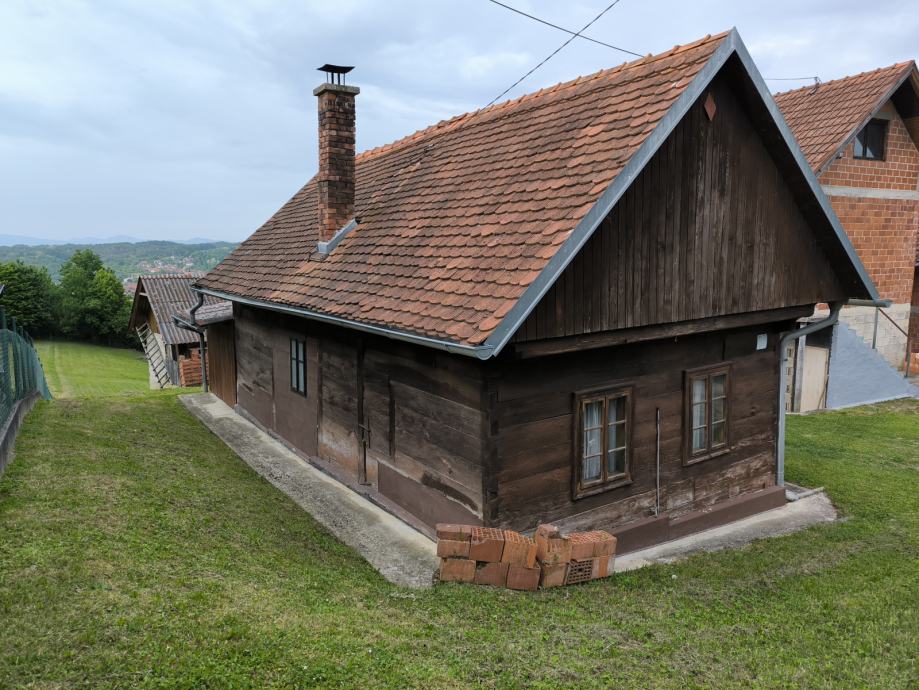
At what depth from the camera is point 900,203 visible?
17953mm

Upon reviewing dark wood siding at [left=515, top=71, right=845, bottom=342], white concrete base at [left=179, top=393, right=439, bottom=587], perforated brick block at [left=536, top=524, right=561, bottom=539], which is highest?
dark wood siding at [left=515, top=71, right=845, bottom=342]

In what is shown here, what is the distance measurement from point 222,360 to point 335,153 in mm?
6430

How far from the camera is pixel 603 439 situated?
25.1ft

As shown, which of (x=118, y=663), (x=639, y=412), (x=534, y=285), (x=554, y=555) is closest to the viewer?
(x=118, y=663)

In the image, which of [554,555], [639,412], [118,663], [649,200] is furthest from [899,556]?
[118,663]

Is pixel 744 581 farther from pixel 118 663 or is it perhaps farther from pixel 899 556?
pixel 118 663

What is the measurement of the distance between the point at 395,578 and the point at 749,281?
5651 mm

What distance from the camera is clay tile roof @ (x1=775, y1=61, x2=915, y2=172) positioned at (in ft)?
50.9

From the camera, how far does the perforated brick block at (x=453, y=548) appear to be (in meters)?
6.43

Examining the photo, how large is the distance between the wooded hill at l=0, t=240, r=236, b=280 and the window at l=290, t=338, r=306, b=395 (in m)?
120

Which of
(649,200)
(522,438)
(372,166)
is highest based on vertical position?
(372,166)

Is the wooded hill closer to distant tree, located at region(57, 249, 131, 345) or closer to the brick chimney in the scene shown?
distant tree, located at region(57, 249, 131, 345)

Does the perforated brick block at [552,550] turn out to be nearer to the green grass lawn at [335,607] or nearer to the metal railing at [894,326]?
the green grass lawn at [335,607]

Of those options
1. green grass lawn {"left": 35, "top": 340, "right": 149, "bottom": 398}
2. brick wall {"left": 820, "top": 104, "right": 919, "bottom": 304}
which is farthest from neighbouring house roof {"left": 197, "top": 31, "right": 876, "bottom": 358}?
green grass lawn {"left": 35, "top": 340, "right": 149, "bottom": 398}
